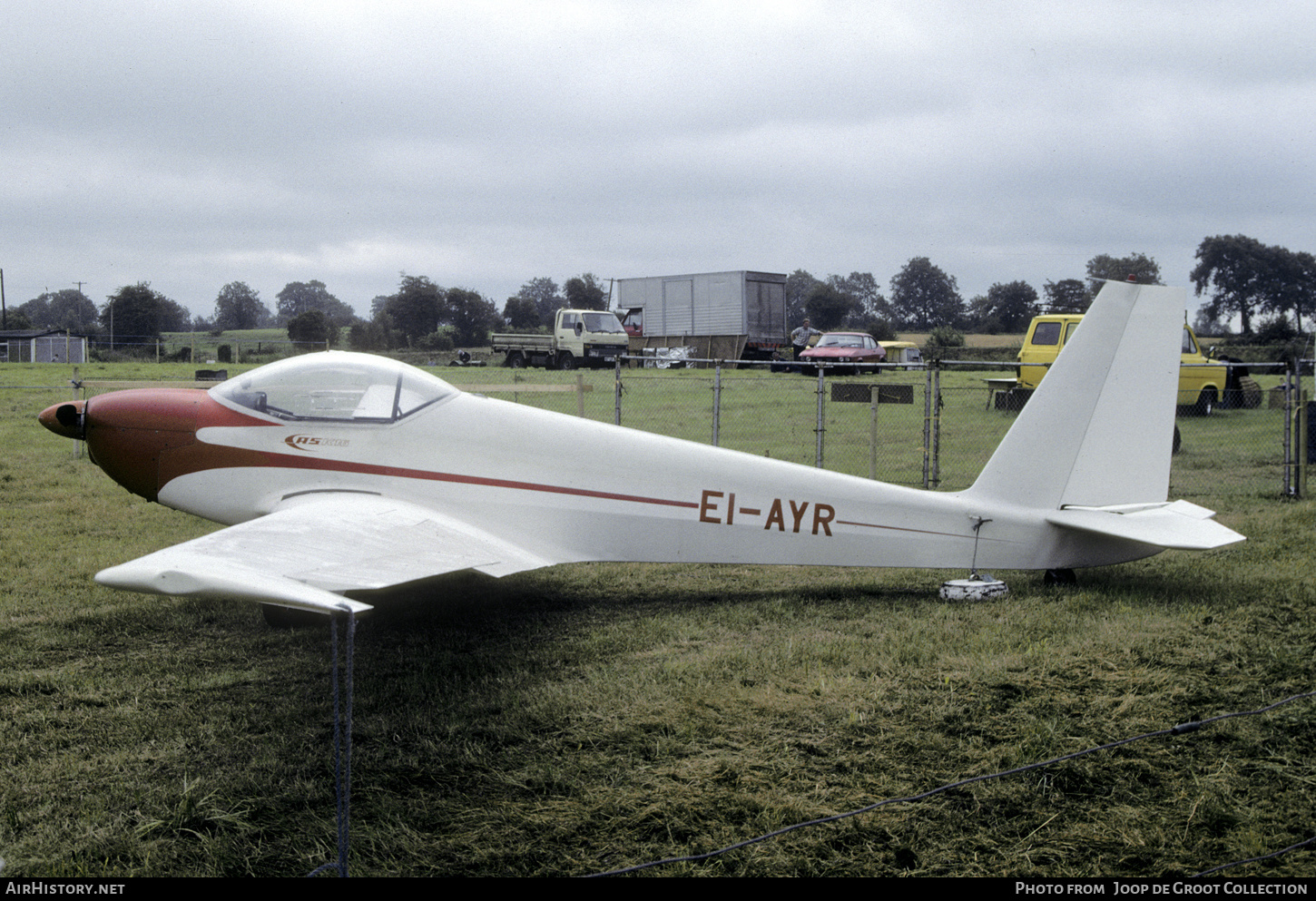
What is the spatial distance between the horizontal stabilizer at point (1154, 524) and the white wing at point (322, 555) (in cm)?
374

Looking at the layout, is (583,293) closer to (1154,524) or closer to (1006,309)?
(1006,309)

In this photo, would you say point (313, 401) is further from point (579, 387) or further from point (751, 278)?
point (751, 278)

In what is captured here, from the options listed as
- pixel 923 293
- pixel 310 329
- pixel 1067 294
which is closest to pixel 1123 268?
pixel 1067 294

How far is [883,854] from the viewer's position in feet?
11.0

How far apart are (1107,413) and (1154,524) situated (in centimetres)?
82

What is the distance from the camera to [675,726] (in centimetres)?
448

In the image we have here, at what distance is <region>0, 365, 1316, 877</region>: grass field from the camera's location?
11.3 ft

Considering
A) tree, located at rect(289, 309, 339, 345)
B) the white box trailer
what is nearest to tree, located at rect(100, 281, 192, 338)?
tree, located at rect(289, 309, 339, 345)

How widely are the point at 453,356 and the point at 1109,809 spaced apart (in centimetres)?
3852

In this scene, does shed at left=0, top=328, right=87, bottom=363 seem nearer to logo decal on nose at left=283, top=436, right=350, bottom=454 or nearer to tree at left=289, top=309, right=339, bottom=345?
tree at left=289, top=309, right=339, bottom=345

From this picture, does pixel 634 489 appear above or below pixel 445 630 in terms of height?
above

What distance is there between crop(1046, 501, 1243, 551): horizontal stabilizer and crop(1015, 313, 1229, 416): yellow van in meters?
14.2

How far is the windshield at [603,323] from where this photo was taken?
36156 millimetres

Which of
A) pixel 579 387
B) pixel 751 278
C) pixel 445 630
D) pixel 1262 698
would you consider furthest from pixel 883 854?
pixel 751 278
